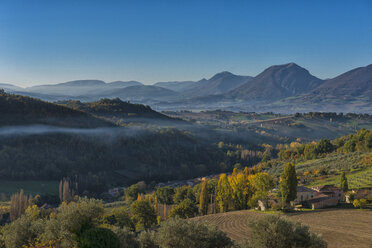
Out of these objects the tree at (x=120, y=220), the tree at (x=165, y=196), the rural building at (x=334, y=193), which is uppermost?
the rural building at (x=334, y=193)

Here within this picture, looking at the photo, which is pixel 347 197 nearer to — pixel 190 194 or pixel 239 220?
pixel 239 220

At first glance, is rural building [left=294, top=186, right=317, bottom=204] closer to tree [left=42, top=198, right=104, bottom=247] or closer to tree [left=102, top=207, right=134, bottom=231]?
tree [left=102, top=207, right=134, bottom=231]

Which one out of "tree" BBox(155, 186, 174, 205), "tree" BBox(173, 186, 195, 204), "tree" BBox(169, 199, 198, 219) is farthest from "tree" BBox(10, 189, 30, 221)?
"tree" BBox(169, 199, 198, 219)

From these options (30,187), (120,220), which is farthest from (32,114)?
(120,220)

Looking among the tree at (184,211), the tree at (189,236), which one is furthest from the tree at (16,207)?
the tree at (189,236)

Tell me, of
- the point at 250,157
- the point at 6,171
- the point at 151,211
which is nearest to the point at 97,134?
the point at 6,171

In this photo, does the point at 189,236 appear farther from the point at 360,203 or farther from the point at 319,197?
the point at 360,203

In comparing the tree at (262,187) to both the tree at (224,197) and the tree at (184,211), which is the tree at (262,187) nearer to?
the tree at (224,197)
